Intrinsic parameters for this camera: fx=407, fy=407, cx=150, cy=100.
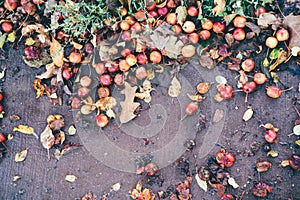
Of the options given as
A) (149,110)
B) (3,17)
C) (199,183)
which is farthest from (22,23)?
(199,183)

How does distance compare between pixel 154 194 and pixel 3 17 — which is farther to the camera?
pixel 3 17

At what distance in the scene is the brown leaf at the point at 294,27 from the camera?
3.17 metres

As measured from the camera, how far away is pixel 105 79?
3.27 metres

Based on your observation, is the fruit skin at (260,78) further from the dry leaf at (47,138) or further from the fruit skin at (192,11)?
the dry leaf at (47,138)

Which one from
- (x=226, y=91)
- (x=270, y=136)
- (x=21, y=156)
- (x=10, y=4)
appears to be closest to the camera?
(x=270, y=136)

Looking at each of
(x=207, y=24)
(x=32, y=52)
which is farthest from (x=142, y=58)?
(x=32, y=52)

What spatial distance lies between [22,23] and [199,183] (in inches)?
77.5

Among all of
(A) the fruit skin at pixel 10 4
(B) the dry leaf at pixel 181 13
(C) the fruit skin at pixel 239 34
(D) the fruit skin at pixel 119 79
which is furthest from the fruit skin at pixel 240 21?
(A) the fruit skin at pixel 10 4

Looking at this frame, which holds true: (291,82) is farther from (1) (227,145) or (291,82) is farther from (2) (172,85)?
(2) (172,85)

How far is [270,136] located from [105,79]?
1365 mm

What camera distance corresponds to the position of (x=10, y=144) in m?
3.35

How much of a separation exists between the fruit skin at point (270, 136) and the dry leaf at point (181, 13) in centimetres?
110

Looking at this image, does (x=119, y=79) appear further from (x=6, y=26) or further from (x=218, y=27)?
(x=6, y=26)

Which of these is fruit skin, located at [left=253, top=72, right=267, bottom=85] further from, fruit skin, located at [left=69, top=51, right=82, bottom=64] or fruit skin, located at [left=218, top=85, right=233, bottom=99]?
fruit skin, located at [left=69, top=51, right=82, bottom=64]
